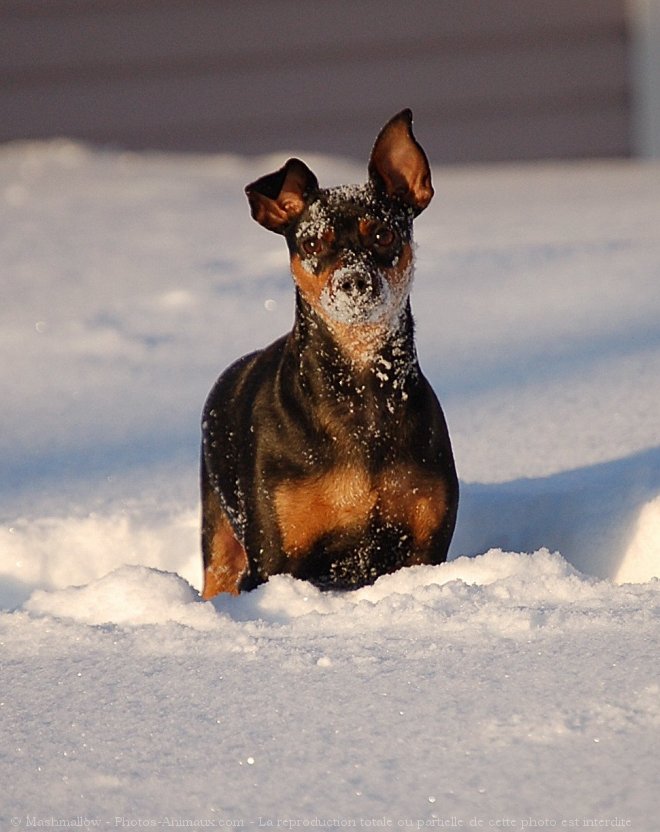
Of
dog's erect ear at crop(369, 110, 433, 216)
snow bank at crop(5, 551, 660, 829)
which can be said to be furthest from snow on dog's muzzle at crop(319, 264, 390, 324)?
snow bank at crop(5, 551, 660, 829)

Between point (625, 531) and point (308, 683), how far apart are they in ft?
4.33

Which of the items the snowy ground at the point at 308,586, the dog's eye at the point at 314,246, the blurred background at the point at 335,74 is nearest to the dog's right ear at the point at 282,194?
the dog's eye at the point at 314,246

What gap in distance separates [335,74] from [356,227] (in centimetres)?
688

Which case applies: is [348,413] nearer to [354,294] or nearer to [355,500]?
[355,500]

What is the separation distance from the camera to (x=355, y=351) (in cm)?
373

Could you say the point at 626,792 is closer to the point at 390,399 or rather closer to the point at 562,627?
the point at 562,627

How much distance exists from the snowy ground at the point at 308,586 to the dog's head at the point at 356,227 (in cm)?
70

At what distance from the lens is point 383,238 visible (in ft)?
12.0

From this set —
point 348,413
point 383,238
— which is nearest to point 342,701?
point 348,413

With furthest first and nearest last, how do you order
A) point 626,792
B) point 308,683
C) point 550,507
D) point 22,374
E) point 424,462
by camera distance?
point 22,374
point 550,507
point 424,462
point 308,683
point 626,792

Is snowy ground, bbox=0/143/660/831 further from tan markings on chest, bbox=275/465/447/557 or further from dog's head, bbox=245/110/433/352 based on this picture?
dog's head, bbox=245/110/433/352

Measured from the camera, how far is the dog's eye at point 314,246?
364 cm

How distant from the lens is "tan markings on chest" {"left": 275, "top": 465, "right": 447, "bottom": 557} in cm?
362

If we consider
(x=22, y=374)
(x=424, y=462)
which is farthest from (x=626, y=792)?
(x=22, y=374)
